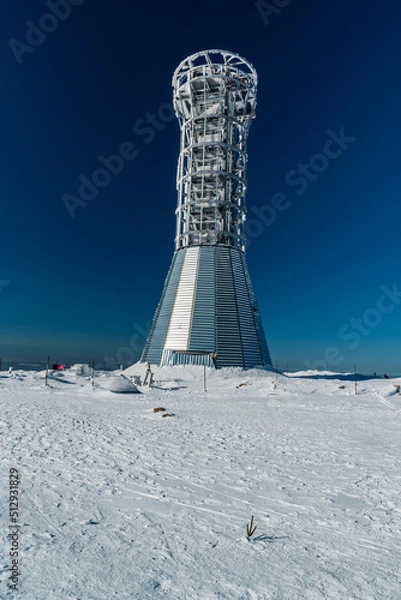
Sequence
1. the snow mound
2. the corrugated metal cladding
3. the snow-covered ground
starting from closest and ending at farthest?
the snow-covered ground
the snow mound
the corrugated metal cladding

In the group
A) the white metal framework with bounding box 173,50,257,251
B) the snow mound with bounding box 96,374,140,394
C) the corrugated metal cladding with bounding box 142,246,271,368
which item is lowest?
the snow mound with bounding box 96,374,140,394

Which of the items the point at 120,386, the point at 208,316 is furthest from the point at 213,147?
the point at 120,386

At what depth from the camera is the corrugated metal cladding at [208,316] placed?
96.9ft

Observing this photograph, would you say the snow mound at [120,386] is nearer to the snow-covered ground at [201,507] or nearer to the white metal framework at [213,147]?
the snow-covered ground at [201,507]

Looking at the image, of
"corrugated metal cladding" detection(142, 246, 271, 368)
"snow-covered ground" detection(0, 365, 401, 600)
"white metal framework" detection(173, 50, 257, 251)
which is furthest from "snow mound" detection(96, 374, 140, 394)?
"white metal framework" detection(173, 50, 257, 251)

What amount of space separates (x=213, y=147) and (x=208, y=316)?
21815 millimetres

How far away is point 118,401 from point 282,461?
11748mm

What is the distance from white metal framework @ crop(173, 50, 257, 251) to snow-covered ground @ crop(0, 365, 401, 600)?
91.6ft

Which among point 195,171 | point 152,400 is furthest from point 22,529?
point 195,171

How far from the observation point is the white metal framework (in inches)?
1490

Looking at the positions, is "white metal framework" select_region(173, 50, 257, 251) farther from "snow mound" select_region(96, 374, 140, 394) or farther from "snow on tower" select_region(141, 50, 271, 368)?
"snow mound" select_region(96, 374, 140, 394)

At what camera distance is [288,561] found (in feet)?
14.3

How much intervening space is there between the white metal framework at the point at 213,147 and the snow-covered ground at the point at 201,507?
2793 centimetres

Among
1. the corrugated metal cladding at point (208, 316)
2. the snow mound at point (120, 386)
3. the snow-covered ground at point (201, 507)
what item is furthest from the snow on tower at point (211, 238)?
the snow-covered ground at point (201, 507)
